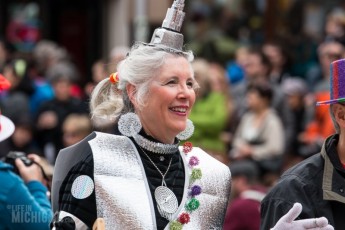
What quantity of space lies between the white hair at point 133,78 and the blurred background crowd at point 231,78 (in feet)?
8.92

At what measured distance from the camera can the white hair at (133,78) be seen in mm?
5492

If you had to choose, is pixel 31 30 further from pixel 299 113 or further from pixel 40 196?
Answer: pixel 40 196

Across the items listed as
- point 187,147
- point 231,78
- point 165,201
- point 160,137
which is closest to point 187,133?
point 187,147

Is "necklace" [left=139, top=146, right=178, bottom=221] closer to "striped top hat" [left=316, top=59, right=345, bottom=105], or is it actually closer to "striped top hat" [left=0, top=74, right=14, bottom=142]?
"striped top hat" [left=316, top=59, right=345, bottom=105]

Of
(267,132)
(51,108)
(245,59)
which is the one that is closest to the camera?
(267,132)

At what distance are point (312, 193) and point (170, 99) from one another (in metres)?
0.81

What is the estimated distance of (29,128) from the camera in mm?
12055

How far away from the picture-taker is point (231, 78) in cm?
1452

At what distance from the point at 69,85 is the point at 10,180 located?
709cm

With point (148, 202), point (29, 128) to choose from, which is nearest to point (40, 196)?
point (148, 202)

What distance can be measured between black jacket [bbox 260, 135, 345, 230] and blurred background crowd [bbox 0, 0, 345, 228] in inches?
132

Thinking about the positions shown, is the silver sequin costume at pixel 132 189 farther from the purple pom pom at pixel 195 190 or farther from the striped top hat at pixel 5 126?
the striped top hat at pixel 5 126

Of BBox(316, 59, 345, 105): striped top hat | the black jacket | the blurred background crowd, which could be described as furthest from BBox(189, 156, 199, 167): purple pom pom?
the blurred background crowd

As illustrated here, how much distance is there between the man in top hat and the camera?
207 inches
